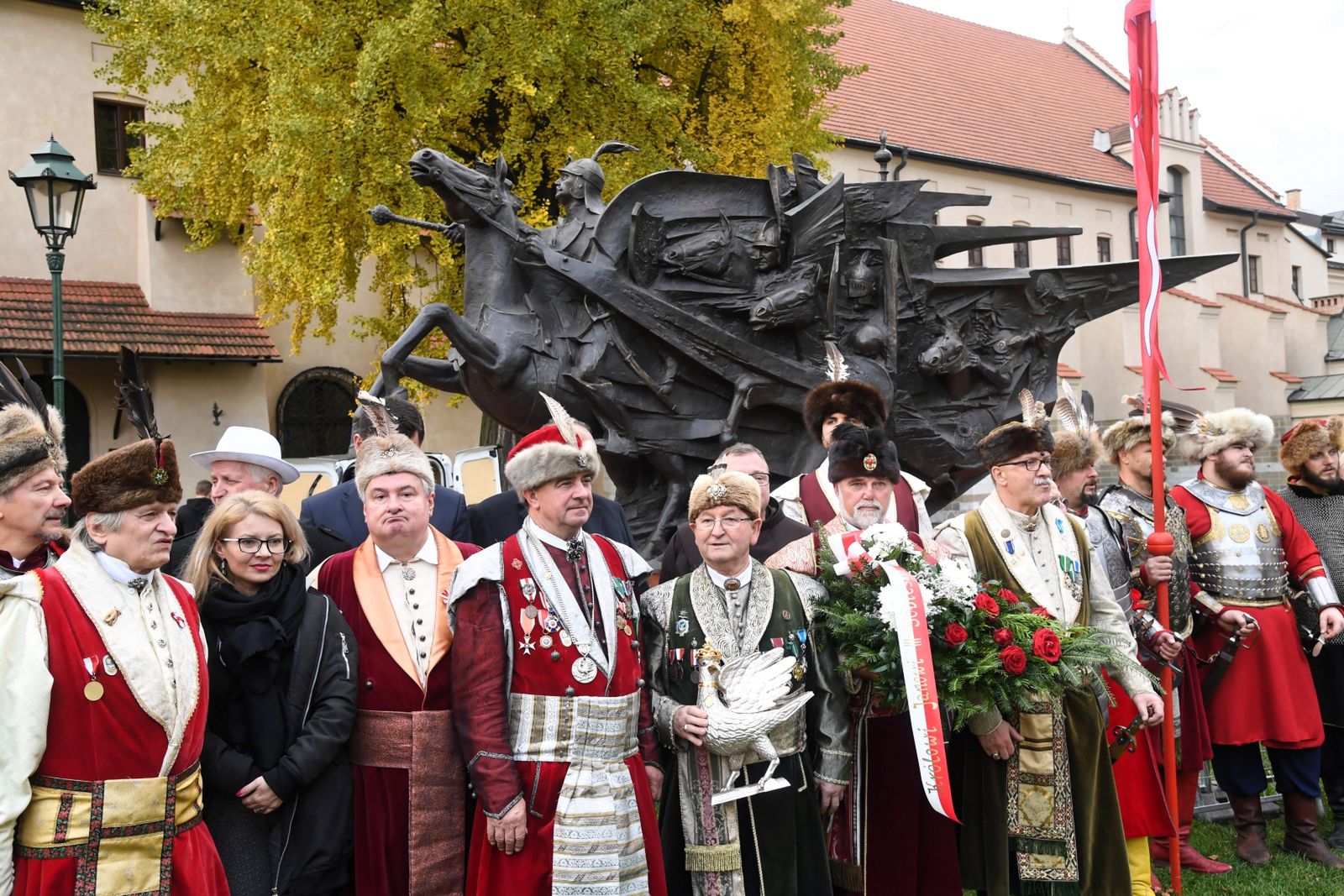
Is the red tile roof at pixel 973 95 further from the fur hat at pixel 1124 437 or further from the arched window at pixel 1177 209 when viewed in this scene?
the fur hat at pixel 1124 437

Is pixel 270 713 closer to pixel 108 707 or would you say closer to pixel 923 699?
pixel 108 707

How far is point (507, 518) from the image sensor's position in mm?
5504

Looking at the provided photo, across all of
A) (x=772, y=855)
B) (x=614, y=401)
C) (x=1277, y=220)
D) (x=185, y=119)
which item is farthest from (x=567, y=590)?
(x=1277, y=220)

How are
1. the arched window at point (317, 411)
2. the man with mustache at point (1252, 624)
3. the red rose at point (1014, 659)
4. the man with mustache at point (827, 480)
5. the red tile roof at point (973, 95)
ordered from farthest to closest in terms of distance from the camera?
the red tile roof at point (973, 95) < the arched window at point (317, 411) < the man with mustache at point (1252, 624) < the man with mustache at point (827, 480) < the red rose at point (1014, 659)

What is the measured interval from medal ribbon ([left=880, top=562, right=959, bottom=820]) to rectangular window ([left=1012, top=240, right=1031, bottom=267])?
26.0 m

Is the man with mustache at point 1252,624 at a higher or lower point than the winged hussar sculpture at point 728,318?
lower

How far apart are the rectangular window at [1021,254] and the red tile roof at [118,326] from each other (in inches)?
690

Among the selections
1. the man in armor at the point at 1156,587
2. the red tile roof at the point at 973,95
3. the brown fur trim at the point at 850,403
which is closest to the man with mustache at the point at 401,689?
the brown fur trim at the point at 850,403

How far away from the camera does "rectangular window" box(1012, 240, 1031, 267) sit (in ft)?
94.0

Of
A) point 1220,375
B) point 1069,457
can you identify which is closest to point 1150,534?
point 1069,457

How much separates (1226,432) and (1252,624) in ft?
3.28

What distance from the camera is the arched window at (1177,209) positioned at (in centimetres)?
3334

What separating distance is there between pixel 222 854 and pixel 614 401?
250 inches

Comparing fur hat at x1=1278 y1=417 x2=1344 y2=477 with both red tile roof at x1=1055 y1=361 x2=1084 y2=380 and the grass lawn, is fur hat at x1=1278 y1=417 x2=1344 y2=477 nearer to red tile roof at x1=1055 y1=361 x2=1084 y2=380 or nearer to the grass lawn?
the grass lawn
